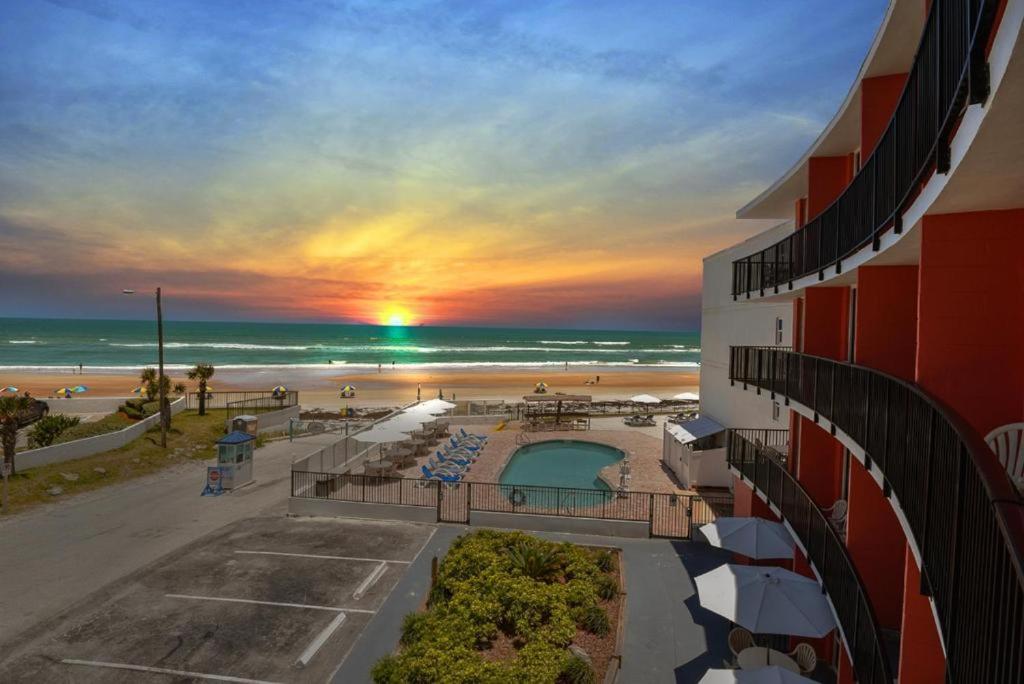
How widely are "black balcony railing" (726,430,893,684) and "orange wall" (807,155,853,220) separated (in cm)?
649

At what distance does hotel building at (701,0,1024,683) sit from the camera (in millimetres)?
3551

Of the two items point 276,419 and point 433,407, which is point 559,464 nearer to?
point 433,407

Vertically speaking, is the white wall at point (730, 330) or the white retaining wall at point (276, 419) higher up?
the white wall at point (730, 330)

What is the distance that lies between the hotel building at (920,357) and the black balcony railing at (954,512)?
20 millimetres

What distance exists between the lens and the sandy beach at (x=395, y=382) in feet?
182

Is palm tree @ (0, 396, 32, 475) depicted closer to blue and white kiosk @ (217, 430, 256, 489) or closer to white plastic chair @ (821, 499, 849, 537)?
blue and white kiosk @ (217, 430, 256, 489)

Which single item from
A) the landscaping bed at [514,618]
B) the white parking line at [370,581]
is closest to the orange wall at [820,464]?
the landscaping bed at [514,618]

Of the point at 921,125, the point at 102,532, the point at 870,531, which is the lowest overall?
the point at 102,532

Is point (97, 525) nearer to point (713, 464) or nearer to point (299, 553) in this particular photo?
point (299, 553)

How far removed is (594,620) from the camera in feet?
38.9

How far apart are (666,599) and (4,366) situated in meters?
102

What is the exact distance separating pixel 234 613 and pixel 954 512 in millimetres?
14317

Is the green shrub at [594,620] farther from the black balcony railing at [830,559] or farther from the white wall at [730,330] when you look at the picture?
the white wall at [730,330]

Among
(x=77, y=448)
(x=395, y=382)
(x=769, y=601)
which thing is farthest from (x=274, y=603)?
(x=395, y=382)
